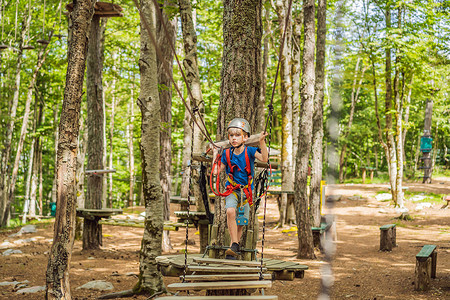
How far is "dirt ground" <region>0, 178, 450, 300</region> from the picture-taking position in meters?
6.96

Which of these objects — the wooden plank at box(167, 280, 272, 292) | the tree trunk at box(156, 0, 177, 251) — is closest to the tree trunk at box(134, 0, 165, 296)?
the tree trunk at box(156, 0, 177, 251)

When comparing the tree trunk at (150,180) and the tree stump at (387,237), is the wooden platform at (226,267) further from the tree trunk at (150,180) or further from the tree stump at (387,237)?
the tree stump at (387,237)

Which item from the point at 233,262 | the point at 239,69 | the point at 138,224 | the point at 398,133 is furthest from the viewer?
the point at 398,133

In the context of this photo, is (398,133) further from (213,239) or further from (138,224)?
(213,239)

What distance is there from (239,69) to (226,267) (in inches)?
83.1

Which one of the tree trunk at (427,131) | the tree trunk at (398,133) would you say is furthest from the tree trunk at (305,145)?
the tree trunk at (427,131)

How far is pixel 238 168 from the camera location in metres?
4.50

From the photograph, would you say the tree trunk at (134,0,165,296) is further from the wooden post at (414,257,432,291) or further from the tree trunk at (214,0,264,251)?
the wooden post at (414,257,432,291)

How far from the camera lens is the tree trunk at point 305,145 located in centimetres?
933

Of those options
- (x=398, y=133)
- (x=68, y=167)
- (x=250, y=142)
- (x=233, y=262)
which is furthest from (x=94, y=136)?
(x=398, y=133)

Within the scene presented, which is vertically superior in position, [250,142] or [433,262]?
[250,142]

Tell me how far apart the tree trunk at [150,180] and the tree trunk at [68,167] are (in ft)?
3.91

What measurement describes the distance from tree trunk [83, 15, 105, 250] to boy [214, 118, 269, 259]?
6.85 meters

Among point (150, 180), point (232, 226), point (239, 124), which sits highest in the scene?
point (239, 124)
